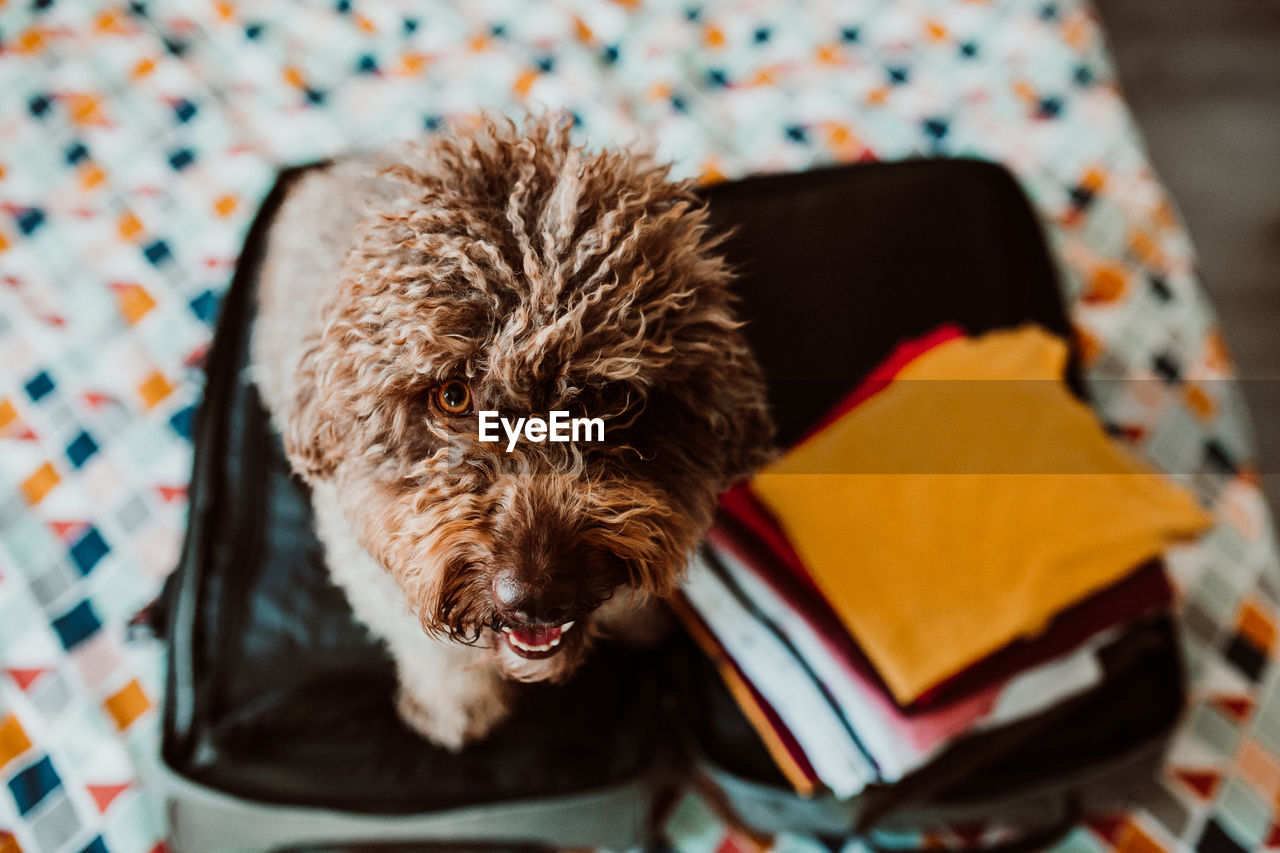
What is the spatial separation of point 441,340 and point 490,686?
2.14ft

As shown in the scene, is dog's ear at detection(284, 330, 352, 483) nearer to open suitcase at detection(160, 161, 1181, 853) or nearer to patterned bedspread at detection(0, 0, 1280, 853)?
open suitcase at detection(160, 161, 1181, 853)

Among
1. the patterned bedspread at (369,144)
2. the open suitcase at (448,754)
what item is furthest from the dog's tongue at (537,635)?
the patterned bedspread at (369,144)

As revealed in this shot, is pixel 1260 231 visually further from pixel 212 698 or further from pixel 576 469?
pixel 212 698

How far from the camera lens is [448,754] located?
1359mm

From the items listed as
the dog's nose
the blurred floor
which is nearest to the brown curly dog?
the dog's nose

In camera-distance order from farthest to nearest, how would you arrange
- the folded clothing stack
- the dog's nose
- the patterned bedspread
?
the patterned bedspread → the folded clothing stack → the dog's nose

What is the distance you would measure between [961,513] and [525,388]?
0.75 metres

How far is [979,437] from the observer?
4.42ft

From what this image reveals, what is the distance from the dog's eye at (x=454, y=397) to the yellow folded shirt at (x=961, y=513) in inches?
20.8

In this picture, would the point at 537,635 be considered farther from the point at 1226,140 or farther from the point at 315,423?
the point at 1226,140

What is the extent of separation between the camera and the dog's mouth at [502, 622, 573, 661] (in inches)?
39.4

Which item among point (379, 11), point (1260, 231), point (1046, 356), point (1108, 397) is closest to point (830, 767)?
point (1046, 356)

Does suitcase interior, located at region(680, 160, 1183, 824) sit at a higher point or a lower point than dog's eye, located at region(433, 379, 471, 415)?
lower

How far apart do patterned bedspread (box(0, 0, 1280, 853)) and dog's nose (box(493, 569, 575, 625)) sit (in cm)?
82
